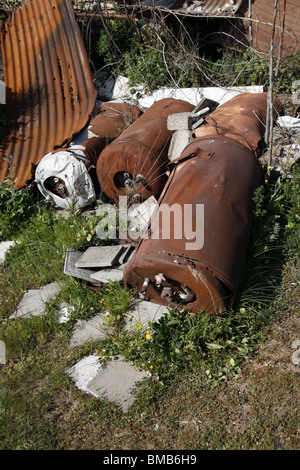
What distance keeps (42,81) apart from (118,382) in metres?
5.19

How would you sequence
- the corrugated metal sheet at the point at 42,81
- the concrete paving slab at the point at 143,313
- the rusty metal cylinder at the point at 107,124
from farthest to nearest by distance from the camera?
the corrugated metal sheet at the point at 42,81, the rusty metal cylinder at the point at 107,124, the concrete paving slab at the point at 143,313

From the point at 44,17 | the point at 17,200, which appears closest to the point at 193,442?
the point at 17,200

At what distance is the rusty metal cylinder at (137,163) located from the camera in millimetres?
4473

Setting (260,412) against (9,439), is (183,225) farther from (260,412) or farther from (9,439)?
(9,439)

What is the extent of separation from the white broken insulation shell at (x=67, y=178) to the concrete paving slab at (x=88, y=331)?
1.57m

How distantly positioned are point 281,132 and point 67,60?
3758 mm

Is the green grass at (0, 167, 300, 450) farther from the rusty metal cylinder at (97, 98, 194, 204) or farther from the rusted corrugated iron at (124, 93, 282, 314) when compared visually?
the rusty metal cylinder at (97, 98, 194, 204)

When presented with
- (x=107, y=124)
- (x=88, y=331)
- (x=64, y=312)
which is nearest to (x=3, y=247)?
(x=64, y=312)

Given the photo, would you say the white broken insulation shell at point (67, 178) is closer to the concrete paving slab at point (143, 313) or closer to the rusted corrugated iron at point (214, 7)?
the concrete paving slab at point (143, 313)

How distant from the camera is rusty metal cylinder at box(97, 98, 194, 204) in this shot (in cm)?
447

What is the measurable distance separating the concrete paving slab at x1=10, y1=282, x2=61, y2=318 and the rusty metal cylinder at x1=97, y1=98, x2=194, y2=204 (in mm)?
1344

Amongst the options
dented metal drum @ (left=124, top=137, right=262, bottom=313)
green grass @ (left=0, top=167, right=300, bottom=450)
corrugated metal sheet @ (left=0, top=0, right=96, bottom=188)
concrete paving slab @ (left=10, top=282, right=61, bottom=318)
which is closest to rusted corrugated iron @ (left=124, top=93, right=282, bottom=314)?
dented metal drum @ (left=124, top=137, right=262, bottom=313)

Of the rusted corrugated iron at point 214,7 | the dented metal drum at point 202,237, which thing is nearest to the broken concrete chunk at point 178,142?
the dented metal drum at point 202,237

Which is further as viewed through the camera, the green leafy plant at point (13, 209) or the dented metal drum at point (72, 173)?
the green leafy plant at point (13, 209)
